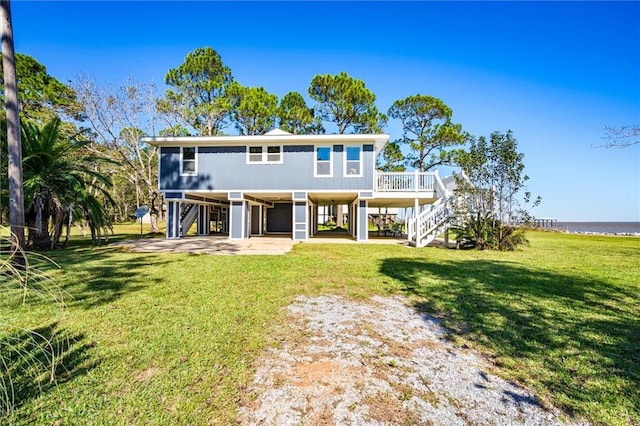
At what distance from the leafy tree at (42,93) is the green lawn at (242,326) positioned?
17678 mm

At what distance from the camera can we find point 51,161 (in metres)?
9.20

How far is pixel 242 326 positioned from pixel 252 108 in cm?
2016

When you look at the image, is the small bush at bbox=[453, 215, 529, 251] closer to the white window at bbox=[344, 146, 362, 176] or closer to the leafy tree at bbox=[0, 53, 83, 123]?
the white window at bbox=[344, 146, 362, 176]

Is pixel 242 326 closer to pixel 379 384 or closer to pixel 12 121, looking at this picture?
pixel 379 384

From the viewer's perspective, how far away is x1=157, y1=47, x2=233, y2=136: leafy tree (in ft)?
65.0

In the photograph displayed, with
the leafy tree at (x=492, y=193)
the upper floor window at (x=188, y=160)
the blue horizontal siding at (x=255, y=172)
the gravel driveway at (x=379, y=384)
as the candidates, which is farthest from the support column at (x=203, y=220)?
the gravel driveway at (x=379, y=384)

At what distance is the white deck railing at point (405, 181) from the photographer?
13.2 m

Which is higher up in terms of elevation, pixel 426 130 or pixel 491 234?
pixel 426 130

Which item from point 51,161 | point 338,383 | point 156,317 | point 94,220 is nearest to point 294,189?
point 94,220

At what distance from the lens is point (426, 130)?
22.7 metres

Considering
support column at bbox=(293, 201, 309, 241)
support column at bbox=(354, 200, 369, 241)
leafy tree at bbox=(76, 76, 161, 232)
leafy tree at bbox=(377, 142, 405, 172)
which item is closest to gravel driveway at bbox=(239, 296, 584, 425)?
support column at bbox=(354, 200, 369, 241)

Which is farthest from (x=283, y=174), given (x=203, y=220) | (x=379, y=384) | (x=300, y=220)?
(x=379, y=384)

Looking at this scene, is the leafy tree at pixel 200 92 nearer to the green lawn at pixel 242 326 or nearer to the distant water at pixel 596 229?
the green lawn at pixel 242 326

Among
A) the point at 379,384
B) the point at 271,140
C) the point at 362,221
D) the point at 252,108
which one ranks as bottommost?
the point at 379,384
